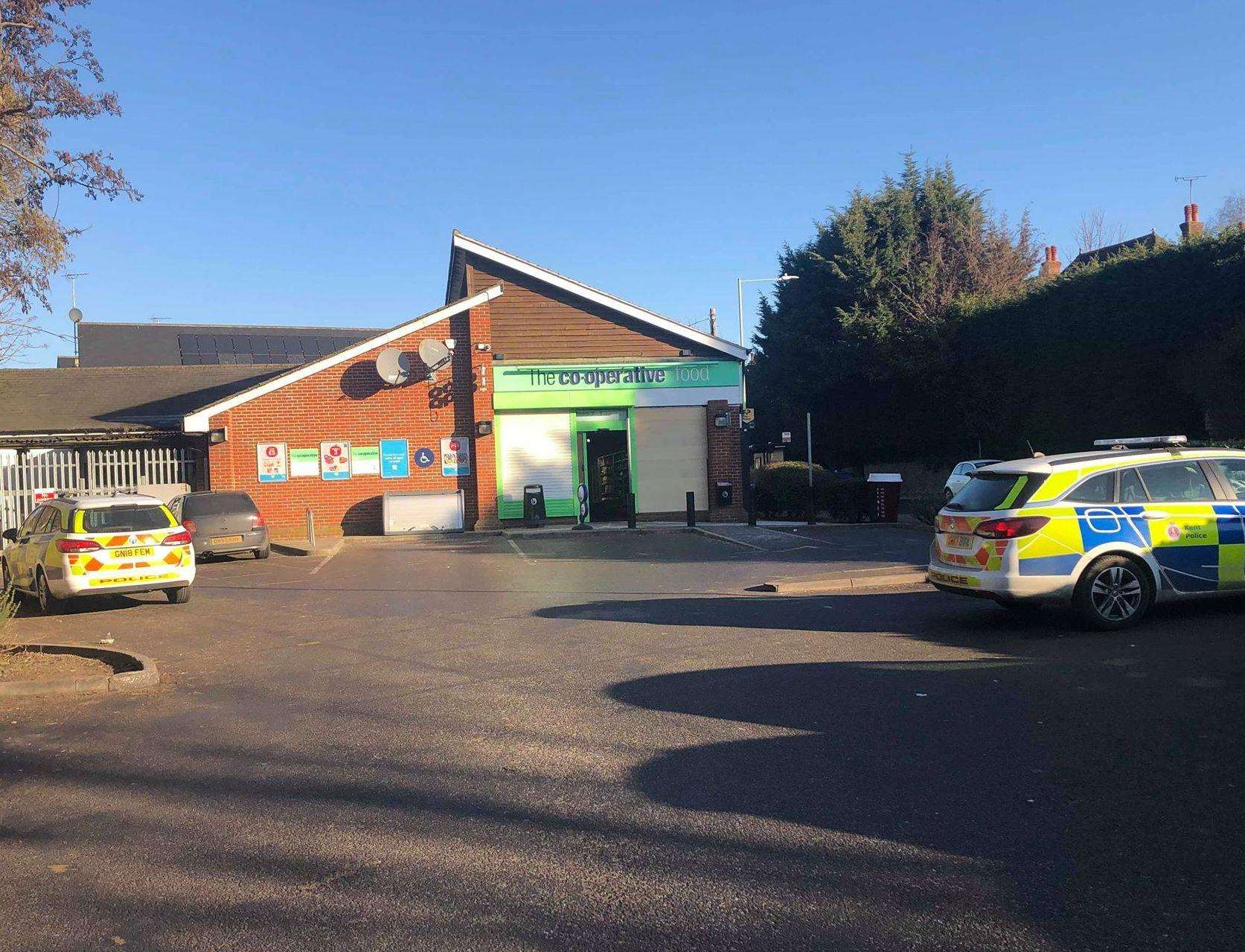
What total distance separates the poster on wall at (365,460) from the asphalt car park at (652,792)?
1489cm

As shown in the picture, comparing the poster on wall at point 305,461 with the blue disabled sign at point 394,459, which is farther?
the blue disabled sign at point 394,459

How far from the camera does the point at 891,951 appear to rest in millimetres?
3350

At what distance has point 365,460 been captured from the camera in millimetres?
24828

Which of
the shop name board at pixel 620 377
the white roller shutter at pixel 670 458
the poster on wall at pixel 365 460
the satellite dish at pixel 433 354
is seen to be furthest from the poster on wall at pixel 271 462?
the white roller shutter at pixel 670 458

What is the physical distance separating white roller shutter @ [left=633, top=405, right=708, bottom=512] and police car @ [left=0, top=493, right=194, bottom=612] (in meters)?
14.7

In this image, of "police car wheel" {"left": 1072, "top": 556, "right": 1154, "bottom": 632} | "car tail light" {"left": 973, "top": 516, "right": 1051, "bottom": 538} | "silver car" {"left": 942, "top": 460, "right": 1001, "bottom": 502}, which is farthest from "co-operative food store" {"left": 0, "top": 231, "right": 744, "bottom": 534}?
"police car wheel" {"left": 1072, "top": 556, "right": 1154, "bottom": 632}

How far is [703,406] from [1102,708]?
20707mm

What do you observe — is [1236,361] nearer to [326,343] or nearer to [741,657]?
[741,657]

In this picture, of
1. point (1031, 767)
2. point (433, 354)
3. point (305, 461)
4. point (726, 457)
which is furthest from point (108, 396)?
point (1031, 767)

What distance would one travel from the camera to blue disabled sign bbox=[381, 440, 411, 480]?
983 inches

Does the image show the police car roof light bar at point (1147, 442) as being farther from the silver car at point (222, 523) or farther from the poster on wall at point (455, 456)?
the poster on wall at point (455, 456)

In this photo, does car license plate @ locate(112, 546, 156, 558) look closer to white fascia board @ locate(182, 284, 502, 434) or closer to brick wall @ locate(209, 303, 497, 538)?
white fascia board @ locate(182, 284, 502, 434)

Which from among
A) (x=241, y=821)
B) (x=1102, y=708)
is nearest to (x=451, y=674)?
(x=241, y=821)

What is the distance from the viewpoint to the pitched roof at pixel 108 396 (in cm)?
2447
